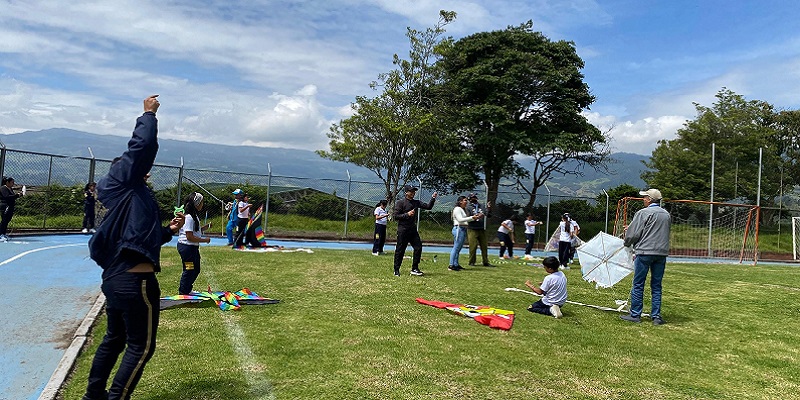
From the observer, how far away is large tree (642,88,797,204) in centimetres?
3572

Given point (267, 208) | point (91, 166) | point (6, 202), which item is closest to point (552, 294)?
point (6, 202)

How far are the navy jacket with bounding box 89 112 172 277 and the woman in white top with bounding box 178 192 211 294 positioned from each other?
344 cm

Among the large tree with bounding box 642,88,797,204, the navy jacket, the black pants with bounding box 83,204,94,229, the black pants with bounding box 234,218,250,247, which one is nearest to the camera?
the navy jacket

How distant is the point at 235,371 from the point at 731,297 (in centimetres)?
973

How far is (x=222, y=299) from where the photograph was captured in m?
7.22

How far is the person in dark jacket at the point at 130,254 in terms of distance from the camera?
356 centimetres

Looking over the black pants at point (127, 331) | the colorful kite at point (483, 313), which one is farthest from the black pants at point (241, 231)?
the black pants at point (127, 331)

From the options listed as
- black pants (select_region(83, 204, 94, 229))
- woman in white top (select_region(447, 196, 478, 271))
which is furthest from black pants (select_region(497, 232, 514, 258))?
black pants (select_region(83, 204, 94, 229))

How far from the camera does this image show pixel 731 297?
1045 centimetres

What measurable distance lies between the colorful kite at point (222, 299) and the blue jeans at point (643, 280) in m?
5.06

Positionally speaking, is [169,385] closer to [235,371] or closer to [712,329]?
[235,371]

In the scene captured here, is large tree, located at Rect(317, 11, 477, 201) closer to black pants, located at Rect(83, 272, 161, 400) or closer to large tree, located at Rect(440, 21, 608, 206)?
large tree, located at Rect(440, 21, 608, 206)

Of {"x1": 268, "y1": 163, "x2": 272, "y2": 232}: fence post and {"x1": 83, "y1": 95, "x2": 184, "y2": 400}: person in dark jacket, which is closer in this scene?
{"x1": 83, "y1": 95, "x2": 184, "y2": 400}: person in dark jacket

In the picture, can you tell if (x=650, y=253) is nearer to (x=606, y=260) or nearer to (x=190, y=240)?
(x=606, y=260)
